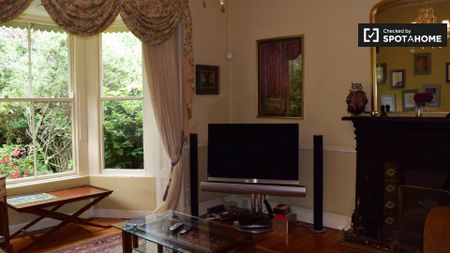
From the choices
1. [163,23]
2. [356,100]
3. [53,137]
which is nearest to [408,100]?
[356,100]

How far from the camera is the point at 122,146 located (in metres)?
4.74

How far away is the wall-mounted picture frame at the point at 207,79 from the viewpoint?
4.77 meters

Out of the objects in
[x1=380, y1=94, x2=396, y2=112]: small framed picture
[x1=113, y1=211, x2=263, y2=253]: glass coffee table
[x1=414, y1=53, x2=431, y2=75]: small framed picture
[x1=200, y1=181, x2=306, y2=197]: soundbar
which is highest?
[x1=414, y1=53, x2=431, y2=75]: small framed picture

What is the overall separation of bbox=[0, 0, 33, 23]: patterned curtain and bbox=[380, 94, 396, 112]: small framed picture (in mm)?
3372

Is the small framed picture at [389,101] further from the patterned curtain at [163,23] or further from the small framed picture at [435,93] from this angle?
the patterned curtain at [163,23]

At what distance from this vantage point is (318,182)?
420 cm

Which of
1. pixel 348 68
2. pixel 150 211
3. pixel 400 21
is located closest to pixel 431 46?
pixel 400 21

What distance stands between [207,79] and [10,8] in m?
2.28

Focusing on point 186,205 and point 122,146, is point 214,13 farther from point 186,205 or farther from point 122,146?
point 186,205

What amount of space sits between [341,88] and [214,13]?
6.11 ft

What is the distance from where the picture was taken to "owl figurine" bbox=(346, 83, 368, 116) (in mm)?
3959

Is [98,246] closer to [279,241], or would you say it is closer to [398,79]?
[279,241]

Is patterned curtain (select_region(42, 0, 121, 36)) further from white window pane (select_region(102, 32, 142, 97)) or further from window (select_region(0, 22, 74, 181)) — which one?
window (select_region(0, 22, 74, 181))

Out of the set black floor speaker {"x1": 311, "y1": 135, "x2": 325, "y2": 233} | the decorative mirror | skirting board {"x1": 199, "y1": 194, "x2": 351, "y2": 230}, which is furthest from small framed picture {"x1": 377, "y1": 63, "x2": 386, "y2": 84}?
skirting board {"x1": 199, "y1": 194, "x2": 351, "y2": 230}
